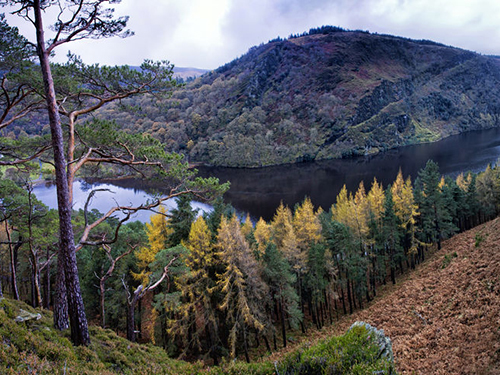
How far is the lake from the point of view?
66850mm

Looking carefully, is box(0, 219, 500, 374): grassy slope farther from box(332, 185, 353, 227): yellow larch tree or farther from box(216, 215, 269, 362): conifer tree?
box(332, 185, 353, 227): yellow larch tree

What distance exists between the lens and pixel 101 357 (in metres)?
7.41

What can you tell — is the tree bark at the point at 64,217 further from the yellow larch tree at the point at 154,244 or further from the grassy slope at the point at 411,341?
the yellow larch tree at the point at 154,244

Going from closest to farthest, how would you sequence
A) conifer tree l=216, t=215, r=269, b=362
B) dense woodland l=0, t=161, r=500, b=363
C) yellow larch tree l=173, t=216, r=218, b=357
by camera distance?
dense woodland l=0, t=161, r=500, b=363 < conifer tree l=216, t=215, r=269, b=362 < yellow larch tree l=173, t=216, r=218, b=357

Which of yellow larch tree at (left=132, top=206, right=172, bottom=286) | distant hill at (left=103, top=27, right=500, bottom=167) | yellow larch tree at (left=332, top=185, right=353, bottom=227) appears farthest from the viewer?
distant hill at (left=103, top=27, right=500, bottom=167)

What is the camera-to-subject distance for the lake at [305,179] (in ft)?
219

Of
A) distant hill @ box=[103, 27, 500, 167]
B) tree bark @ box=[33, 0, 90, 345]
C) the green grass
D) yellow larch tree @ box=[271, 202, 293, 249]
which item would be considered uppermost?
distant hill @ box=[103, 27, 500, 167]

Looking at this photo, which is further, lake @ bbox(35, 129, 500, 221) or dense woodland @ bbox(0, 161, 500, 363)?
lake @ bbox(35, 129, 500, 221)

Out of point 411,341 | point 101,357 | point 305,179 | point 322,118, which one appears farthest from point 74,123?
point 322,118

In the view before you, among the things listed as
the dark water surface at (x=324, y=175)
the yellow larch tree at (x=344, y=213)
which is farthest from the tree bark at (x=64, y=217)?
the dark water surface at (x=324, y=175)

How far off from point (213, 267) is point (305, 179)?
7205 centimetres

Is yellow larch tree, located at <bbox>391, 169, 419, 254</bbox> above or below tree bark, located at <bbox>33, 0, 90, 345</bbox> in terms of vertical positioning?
below

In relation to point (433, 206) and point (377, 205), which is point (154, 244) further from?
point (433, 206)

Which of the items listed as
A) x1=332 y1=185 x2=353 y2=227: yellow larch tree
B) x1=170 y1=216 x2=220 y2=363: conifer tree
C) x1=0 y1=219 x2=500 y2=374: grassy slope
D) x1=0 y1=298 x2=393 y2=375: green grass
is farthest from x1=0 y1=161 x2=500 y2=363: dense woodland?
x1=0 y1=298 x2=393 y2=375: green grass
